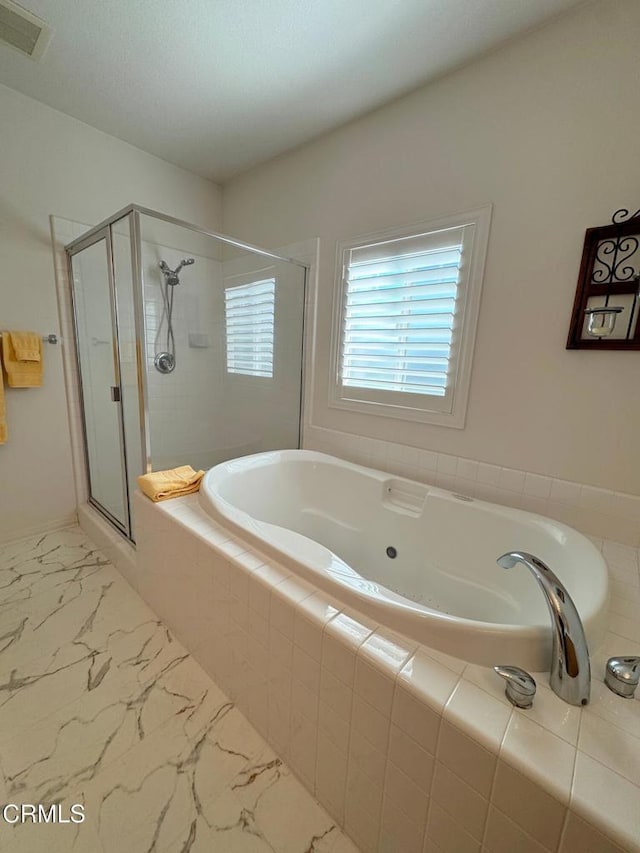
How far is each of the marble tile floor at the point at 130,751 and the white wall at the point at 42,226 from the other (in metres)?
0.79

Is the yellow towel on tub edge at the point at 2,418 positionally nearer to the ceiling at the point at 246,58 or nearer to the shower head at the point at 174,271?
the shower head at the point at 174,271

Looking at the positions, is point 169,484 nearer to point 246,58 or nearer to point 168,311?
point 168,311

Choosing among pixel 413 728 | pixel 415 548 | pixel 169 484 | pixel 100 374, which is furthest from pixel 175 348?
pixel 413 728

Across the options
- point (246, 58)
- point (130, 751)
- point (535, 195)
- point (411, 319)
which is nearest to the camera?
point (130, 751)

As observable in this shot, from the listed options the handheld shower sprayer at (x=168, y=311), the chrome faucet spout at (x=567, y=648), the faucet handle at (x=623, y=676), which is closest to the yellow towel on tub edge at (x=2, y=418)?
the handheld shower sprayer at (x=168, y=311)

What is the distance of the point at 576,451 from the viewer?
54.2 inches

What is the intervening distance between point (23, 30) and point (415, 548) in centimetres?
276

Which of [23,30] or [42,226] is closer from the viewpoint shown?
[23,30]

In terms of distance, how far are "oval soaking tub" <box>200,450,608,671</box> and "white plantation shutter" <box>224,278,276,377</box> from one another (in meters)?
0.74

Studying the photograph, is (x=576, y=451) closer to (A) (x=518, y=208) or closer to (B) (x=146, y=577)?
(A) (x=518, y=208)

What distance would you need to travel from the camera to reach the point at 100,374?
2043 millimetres

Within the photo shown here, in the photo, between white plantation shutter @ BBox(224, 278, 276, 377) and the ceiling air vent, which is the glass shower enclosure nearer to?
white plantation shutter @ BBox(224, 278, 276, 377)

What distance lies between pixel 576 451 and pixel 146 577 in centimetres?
195

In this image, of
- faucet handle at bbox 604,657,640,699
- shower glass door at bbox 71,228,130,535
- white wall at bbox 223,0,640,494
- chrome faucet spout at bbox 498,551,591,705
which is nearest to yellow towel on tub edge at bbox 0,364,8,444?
shower glass door at bbox 71,228,130,535
